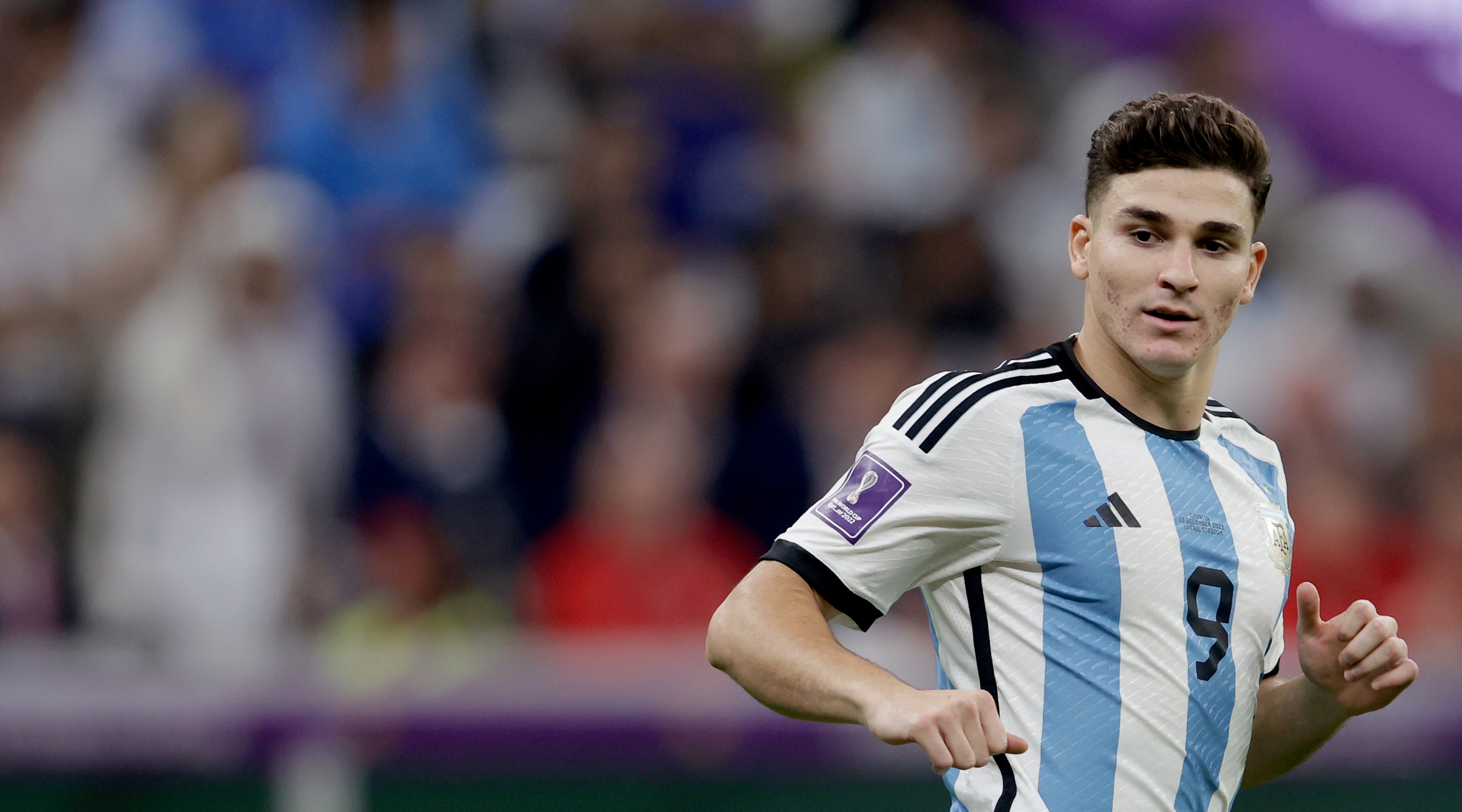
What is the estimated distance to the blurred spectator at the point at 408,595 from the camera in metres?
6.98

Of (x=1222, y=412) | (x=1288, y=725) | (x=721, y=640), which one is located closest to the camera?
(x=721, y=640)

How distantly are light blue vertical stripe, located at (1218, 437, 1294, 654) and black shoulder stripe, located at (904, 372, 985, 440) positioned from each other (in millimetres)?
613

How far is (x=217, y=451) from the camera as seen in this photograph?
7406 mm

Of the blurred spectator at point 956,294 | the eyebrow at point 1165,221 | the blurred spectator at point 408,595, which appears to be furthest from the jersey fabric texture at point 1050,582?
the blurred spectator at point 956,294

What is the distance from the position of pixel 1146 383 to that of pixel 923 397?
1.56 ft

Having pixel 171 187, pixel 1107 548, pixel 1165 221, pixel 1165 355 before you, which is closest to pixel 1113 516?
pixel 1107 548

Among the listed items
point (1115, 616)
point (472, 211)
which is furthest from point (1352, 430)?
point (1115, 616)

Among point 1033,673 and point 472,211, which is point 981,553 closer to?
point 1033,673

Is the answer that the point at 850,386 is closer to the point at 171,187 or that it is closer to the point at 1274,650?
the point at 171,187

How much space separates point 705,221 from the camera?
8.80m

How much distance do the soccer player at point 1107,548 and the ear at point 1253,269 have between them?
0.01 m

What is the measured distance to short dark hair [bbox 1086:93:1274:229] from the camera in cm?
331

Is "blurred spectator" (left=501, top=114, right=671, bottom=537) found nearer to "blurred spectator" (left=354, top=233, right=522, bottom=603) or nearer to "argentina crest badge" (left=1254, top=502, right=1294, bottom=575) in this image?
"blurred spectator" (left=354, top=233, right=522, bottom=603)

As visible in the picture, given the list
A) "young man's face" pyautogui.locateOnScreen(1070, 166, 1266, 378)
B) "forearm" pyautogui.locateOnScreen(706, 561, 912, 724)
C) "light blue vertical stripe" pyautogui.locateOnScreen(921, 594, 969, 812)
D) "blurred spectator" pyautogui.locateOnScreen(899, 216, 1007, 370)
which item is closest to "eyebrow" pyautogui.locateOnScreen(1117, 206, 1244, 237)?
"young man's face" pyautogui.locateOnScreen(1070, 166, 1266, 378)
